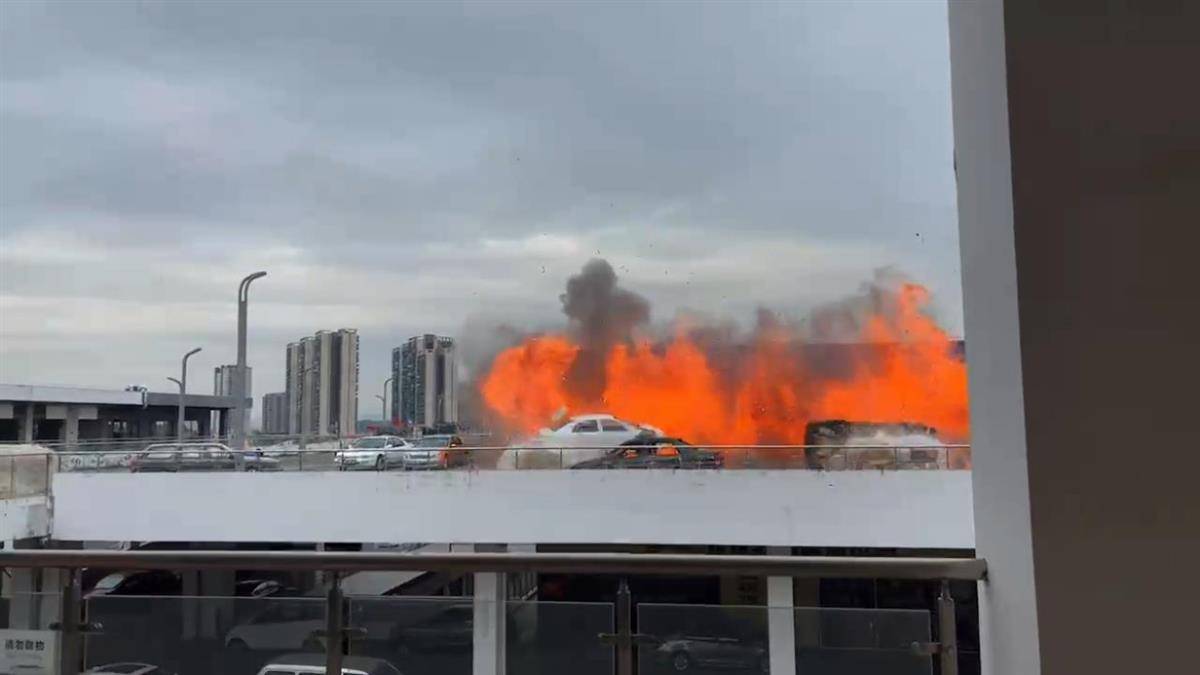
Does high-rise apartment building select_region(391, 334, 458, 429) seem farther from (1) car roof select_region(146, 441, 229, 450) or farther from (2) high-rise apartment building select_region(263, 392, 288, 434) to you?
(1) car roof select_region(146, 441, 229, 450)

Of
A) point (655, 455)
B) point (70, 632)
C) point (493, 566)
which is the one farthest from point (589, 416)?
point (70, 632)

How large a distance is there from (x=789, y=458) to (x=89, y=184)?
12.3 ft

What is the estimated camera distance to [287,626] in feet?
5.44

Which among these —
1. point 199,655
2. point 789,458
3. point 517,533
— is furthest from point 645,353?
point 199,655

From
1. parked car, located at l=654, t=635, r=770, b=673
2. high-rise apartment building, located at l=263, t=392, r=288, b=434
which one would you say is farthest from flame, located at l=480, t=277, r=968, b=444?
parked car, located at l=654, t=635, r=770, b=673

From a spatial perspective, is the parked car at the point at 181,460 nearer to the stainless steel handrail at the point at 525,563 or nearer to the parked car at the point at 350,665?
the stainless steel handrail at the point at 525,563

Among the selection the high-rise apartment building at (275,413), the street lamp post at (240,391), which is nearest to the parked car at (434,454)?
the high-rise apartment building at (275,413)

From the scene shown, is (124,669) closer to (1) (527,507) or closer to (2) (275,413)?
(1) (527,507)

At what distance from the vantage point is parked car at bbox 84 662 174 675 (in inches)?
67.0

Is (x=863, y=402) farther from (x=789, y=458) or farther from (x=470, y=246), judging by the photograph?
(x=470, y=246)

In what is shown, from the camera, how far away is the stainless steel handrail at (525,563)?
1.45 meters

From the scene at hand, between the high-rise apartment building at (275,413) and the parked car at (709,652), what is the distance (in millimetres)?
2195

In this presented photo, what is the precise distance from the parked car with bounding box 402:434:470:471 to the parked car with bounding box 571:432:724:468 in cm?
51

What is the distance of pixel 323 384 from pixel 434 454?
782mm
